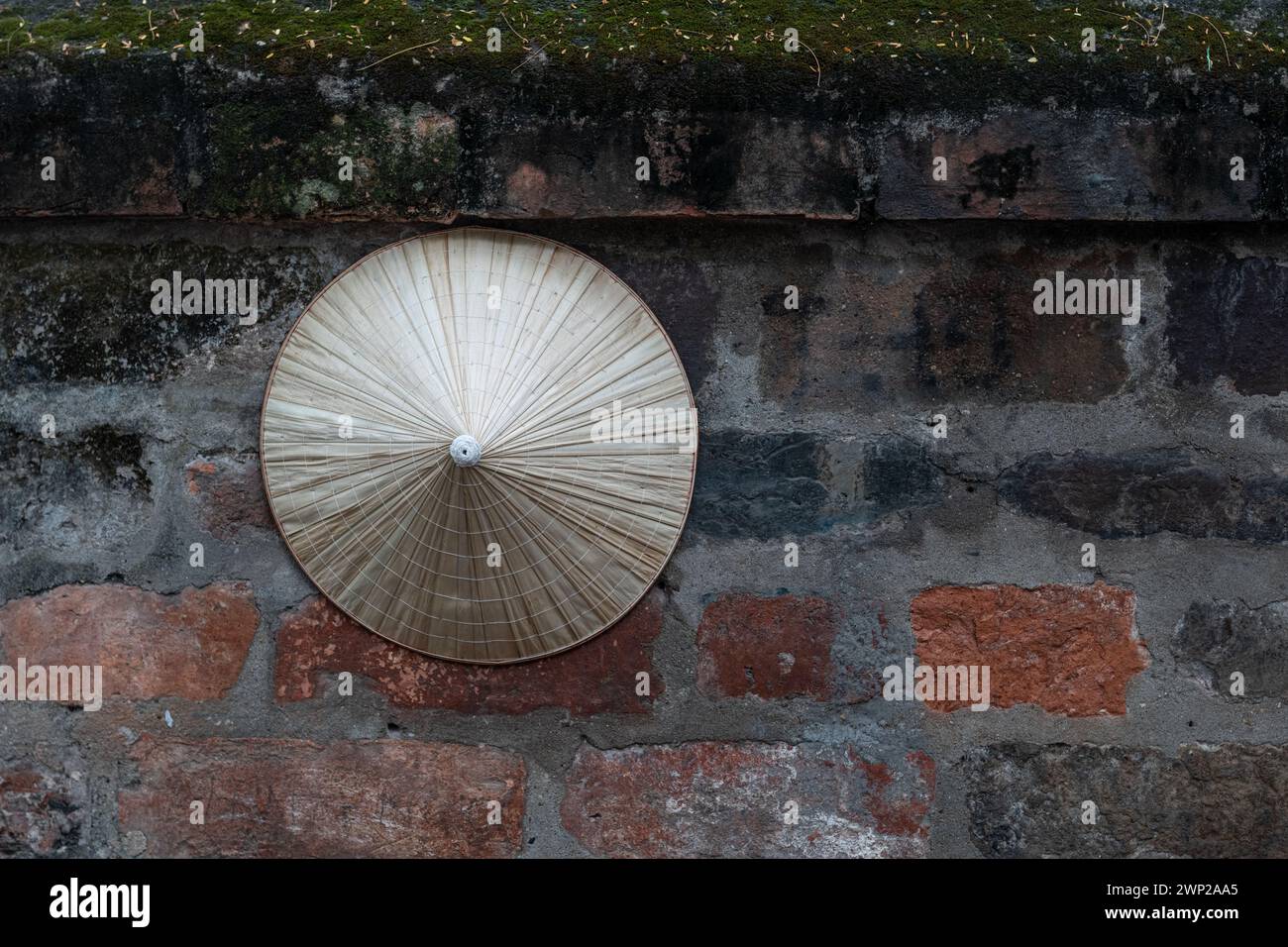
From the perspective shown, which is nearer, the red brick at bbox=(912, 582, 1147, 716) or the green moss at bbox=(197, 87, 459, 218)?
the green moss at bbox=(197, 87, 459, 218)

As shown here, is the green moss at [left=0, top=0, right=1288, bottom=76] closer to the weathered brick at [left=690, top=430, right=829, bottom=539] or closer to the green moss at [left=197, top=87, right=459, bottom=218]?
the green moss at [left=197, top=87, right=459, bottom=218]

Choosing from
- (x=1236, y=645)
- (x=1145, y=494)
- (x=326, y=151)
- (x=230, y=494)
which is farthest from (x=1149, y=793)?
(x=326, y=151)

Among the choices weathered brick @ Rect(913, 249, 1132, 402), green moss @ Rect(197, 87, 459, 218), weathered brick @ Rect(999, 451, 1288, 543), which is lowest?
weathered brick @ Rect(999, 451, 1288, 543)

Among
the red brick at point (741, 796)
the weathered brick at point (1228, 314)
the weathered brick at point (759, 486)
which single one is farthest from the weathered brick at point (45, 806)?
the weathered brick at point (1228, 314)

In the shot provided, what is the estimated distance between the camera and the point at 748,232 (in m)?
2.72

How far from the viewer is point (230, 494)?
8.98 ft

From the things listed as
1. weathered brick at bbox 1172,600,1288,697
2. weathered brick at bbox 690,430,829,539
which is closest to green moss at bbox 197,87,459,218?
weathered brick at bbox 690,430,829,539

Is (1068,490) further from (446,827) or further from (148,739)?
(148,739)

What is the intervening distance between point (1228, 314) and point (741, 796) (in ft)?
5.07

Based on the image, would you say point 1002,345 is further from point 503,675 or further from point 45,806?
point 45,806

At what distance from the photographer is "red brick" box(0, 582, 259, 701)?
275cm

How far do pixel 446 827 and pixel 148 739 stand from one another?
71 centimetres

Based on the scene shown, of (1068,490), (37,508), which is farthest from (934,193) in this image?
(37,508)

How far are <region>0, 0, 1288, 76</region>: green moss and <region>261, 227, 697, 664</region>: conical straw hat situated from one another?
435 mm
